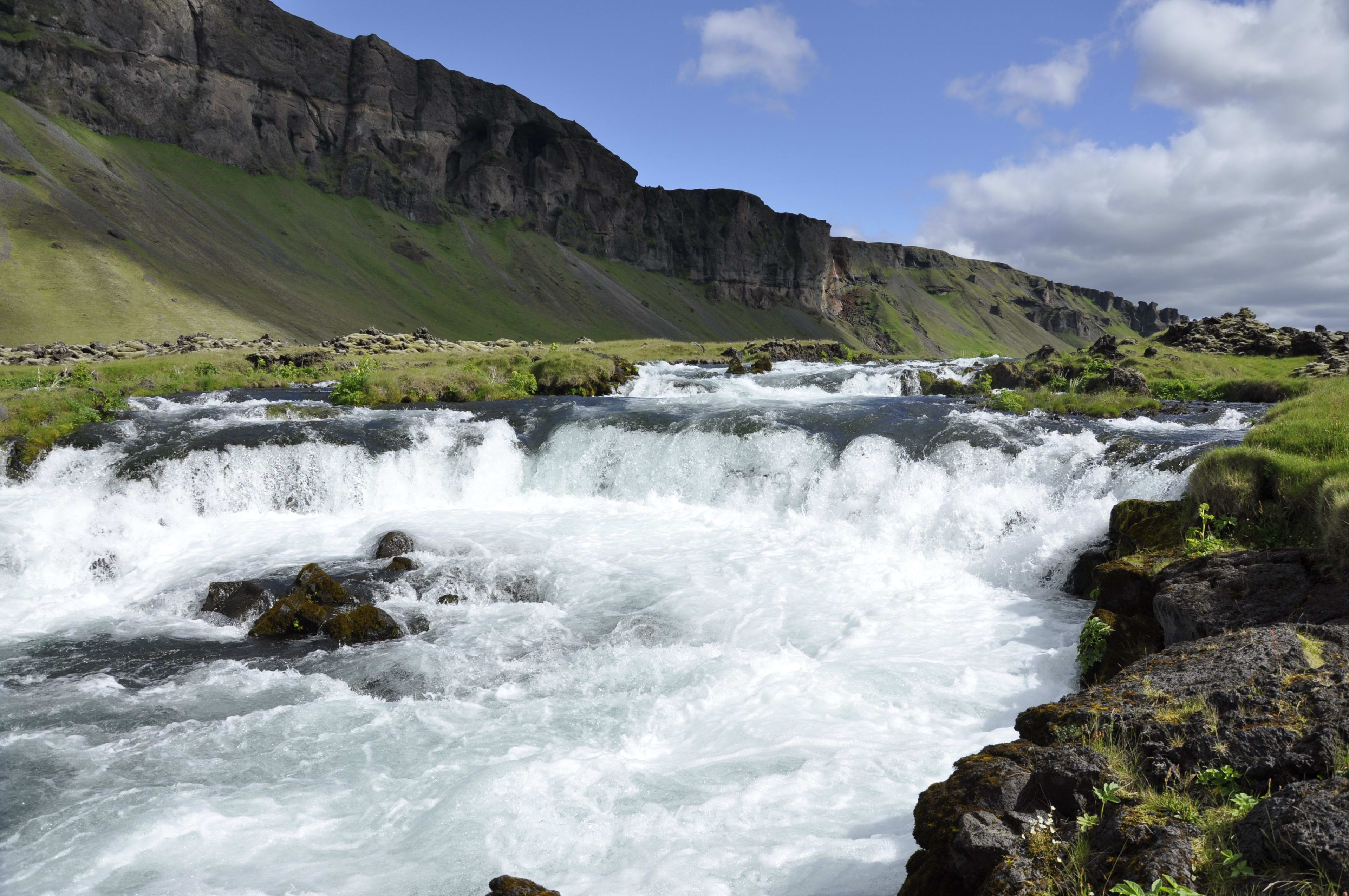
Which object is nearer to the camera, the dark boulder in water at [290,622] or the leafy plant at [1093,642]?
the leafy plant at [1093,642]

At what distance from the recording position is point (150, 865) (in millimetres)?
6695

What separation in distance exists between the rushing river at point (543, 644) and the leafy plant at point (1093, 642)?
65 centimetres

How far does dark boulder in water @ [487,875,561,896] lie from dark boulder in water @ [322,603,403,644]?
755 cm

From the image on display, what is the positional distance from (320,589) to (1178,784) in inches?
502

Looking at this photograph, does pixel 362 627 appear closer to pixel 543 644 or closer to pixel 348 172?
pixel 543 644

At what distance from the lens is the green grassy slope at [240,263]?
64.6 meters

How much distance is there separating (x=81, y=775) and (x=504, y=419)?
1793 cm

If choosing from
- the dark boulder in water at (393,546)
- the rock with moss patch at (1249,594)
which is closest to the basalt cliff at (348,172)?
the dark boulder in water at (393,546)

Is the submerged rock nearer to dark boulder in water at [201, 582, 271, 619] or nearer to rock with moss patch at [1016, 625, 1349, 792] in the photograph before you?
dark boulder in water at [201, 582, 271, 619]

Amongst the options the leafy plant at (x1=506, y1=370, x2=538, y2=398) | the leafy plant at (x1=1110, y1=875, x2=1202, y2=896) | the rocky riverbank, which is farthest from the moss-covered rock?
the leafy plant at (x1=506, y1=370, x2=538, y2=398)

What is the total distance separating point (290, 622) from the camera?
1236 centimetres

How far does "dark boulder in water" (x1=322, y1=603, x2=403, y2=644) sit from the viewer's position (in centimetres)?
1195

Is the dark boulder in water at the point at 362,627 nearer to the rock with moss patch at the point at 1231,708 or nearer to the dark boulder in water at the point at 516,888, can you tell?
the dark boulder in water at the point at 516,888

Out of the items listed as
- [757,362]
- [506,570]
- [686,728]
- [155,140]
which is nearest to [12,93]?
[155,140]
